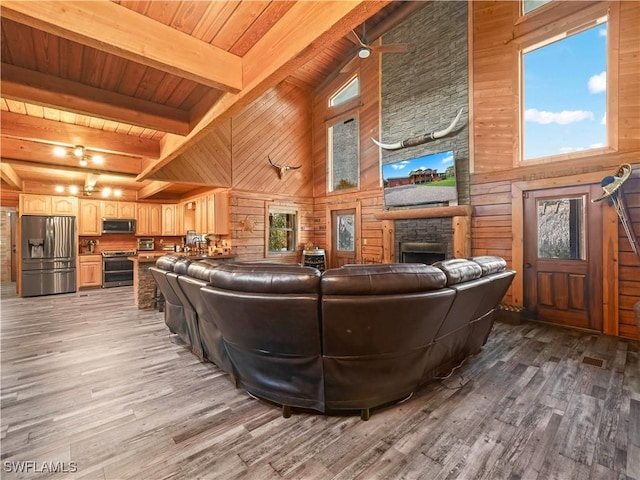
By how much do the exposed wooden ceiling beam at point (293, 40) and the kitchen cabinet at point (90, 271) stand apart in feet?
22.2

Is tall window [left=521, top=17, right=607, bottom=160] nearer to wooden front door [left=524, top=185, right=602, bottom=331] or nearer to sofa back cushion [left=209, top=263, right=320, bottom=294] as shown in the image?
wooden front door [left=524, top=185, right=602, bottom=331]

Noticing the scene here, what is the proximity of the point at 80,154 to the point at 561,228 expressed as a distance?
272 inches

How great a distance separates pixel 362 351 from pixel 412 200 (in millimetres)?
4301

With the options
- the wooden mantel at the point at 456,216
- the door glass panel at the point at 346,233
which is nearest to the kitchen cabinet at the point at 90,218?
the door glass panel at the point at 346,233

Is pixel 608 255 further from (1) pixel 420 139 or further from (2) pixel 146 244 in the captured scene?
(2) pixel 146 244

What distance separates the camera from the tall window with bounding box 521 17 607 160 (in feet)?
12.5

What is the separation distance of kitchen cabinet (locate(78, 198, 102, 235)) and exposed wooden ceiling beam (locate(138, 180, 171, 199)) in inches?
40.4

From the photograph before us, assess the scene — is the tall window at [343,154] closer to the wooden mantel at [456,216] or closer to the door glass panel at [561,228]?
the wooden mantel at [456,216]

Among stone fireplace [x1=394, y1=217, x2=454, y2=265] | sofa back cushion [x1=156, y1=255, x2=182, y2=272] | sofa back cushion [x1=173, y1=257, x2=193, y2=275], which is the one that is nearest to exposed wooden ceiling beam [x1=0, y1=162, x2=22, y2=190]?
sofa back cushion [x1=156, y1=255, x2=182, y2=272]

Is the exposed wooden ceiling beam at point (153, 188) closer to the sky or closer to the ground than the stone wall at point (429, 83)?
closer to the ground

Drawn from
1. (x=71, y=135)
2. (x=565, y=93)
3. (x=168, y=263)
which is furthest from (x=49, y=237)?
(x=565, y=93)

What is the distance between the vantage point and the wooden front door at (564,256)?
3803mm

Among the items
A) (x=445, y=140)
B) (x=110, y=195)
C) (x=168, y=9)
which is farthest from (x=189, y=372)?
(x=110, y=195)

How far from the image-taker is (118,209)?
7.47 metres
